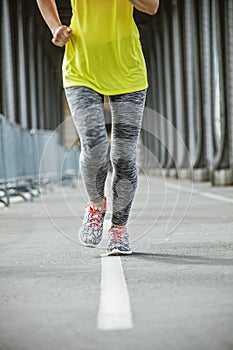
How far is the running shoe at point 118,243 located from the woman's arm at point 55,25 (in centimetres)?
107

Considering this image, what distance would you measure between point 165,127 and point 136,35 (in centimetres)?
3472

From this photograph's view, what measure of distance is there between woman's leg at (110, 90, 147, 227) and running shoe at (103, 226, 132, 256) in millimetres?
52

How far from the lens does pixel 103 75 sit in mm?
4469

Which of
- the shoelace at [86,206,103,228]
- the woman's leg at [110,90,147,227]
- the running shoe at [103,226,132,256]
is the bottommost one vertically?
the running shoe at [103,226,132,256]

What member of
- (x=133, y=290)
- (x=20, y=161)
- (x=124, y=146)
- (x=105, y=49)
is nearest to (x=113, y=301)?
(x=133, y=290)

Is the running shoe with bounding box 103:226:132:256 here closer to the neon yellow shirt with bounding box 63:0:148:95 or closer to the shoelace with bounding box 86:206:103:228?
the shoelace with bounding box 86:206:103:228

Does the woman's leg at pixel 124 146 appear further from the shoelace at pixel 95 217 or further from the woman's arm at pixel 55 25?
the woman's arm at pixel 55 25

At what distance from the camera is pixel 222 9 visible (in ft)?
55.9

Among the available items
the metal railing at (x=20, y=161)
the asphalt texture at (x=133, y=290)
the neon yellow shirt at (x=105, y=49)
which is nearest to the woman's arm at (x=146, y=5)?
the neon yellow shirt at (x=105, y=49)

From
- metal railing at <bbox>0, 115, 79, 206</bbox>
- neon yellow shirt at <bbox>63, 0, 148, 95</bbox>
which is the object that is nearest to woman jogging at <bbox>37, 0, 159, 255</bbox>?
neon yellow shirt at <bbox>63, 0, 148, 95</bbox>

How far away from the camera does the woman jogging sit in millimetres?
4469

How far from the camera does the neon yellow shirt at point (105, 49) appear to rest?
4469 millimetres

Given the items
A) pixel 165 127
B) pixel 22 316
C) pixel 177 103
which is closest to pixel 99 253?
pixel 22 316

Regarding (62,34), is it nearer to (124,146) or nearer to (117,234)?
(124,146)
